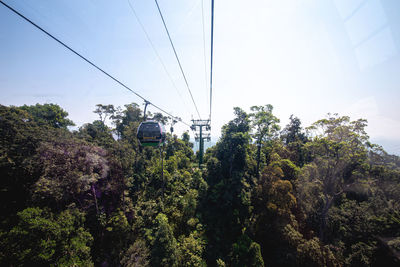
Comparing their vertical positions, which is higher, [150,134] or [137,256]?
[150,134]

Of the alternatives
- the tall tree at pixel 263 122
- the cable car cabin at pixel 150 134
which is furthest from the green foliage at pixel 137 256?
the tall tree at pixel 263 122

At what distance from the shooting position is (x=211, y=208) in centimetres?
1468

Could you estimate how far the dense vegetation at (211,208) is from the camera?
8.81 m

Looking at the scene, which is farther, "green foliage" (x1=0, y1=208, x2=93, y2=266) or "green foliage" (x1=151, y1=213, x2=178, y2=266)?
"green foliage" (x1=151, y1=213, x2=178, y2=266)

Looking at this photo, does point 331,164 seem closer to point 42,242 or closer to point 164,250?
point 164,250

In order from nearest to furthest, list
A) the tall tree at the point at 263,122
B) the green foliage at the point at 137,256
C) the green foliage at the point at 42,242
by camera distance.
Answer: the green foliage at the point at 42,242, the green foliage at the point at 137,256, the tall tree at the point at 263,122

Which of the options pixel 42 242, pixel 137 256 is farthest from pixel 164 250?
pixel 42 242

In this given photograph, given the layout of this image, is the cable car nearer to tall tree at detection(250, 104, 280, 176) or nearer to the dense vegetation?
the dense vegetation

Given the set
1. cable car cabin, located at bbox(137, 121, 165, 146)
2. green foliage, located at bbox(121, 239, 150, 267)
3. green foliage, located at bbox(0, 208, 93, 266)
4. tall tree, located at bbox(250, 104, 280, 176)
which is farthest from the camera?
tall tree, located at bbox(250, 104, 280, 176)

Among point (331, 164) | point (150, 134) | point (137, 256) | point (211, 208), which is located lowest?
point (137, 256)

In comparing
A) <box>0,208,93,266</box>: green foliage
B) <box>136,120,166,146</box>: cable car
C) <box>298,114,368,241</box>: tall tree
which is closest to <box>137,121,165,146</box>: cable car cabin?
<box>136,120,166,146</box>: cable car

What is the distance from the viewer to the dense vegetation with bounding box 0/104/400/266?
8812 mm

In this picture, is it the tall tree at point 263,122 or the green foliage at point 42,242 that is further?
the tall tree at point 263,122

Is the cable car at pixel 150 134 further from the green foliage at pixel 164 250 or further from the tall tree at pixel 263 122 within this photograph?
the tall tree at pixel 263 122
